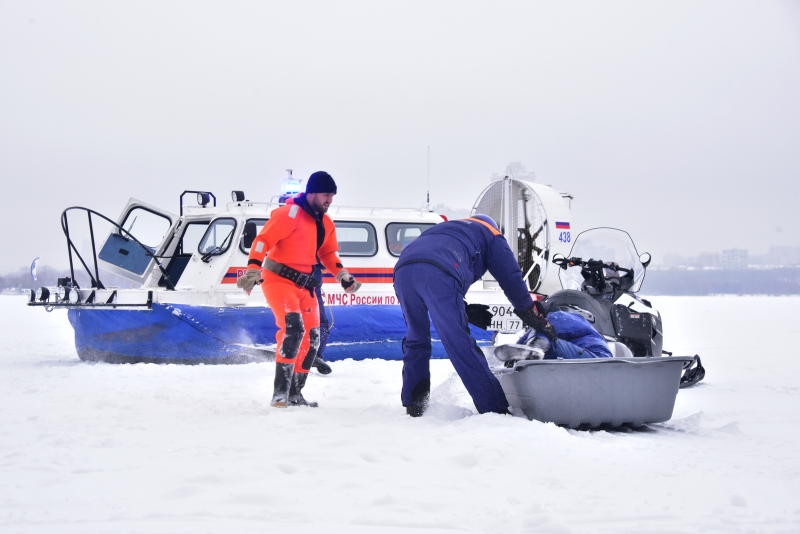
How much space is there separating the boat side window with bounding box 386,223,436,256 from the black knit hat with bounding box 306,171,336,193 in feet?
12.3

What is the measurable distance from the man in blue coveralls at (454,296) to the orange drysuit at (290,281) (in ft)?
2.88

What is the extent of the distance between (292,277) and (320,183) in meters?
0.69

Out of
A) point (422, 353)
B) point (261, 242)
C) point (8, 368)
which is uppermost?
point (261, 242)

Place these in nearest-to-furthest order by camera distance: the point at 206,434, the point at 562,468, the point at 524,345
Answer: the point at 562,468
the point at 206,434
the point at 524,345

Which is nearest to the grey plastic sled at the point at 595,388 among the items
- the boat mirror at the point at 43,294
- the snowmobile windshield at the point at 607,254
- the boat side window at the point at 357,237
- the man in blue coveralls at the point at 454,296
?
the man in blue coveralls at the point at 454,296

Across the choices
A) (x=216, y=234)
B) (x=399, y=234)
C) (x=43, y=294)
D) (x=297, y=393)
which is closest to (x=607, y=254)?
(x=297, y=393)

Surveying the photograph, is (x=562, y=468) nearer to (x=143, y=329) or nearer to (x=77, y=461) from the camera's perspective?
(x=77, y=461)

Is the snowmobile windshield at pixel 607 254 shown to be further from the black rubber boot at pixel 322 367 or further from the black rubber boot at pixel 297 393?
the black rubber boot at pixel 322 367

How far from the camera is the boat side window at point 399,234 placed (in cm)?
936

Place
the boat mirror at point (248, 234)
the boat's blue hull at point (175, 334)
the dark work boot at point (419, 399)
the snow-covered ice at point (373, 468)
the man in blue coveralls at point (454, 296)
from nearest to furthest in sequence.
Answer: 1. the snow-covered ice at point (373, 468)
2. the man in blue coveralls at point (454, 296)
3. the dark work boot at point (419, 399)
4. the boat's blue hull at point (175, 334)
5. the boat mirror at point (248, 234)

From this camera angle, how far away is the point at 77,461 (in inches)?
141

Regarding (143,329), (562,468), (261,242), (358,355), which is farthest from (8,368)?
(562,468)

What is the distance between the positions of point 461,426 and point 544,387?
50cm

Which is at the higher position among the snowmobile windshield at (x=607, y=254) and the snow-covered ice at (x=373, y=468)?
the snowmobile windshield at (x=607, y=254)
